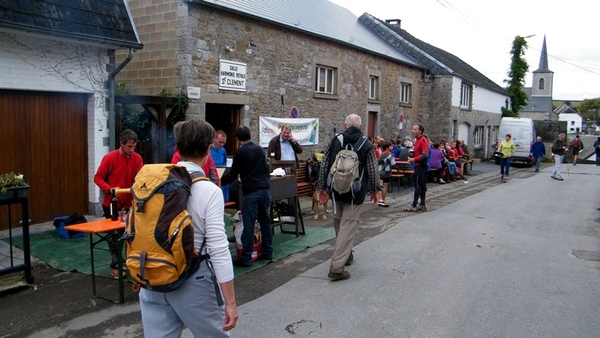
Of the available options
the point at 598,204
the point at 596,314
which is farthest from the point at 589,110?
the point at 596,314

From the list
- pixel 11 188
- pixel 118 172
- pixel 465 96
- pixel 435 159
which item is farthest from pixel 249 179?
pixel 465 96

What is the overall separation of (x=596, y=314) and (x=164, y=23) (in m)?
9.85

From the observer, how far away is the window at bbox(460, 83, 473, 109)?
2826 cm

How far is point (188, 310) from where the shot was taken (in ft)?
8.89

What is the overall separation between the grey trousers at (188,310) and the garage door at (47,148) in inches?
244

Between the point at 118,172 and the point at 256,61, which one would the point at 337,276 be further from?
the point at 256,61

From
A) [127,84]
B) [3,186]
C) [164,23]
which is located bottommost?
[3,186]

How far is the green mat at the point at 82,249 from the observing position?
21.7 feet

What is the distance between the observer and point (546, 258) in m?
7.23

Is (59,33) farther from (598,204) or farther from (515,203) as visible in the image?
(598,204)

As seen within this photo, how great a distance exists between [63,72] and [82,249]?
119 inches

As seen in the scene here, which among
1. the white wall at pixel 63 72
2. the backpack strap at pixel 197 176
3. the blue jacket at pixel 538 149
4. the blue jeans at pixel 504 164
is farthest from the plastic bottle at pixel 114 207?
the blue jacket at pixel 538 149

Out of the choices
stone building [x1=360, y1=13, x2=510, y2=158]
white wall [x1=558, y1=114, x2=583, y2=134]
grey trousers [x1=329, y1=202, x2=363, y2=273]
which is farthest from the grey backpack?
white wall [x1=558, y1=114, x2=583, y2=134]

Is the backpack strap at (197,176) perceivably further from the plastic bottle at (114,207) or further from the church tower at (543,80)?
the church tower at (543,80)
